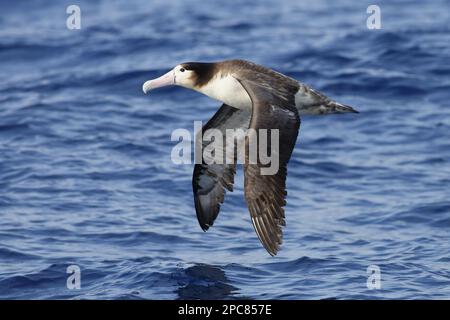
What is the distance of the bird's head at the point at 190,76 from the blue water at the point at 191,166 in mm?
2021

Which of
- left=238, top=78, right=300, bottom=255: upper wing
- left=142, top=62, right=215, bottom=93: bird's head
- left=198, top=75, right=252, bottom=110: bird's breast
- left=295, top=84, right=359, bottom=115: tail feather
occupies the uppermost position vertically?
left=142, top=62, right=215, bottom=93: bird's head

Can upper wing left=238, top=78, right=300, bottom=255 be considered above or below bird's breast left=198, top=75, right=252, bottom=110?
below

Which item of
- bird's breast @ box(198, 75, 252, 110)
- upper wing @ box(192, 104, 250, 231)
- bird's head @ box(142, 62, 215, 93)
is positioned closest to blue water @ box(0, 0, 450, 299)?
upper wing @ box(192, 104, 250, 231)

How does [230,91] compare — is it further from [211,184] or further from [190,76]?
[211,184]

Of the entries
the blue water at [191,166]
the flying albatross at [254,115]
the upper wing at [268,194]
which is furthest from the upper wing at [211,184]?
the upper wing at [268,194]

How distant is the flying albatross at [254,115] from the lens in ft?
32.7

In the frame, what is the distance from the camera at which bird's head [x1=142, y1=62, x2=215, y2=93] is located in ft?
39.2

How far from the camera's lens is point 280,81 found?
37.1ft

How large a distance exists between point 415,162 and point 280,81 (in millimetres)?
4878

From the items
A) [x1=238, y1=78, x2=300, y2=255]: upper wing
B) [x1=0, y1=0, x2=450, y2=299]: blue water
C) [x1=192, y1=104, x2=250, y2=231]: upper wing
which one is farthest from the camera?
[x1=192, y1=104, x2=250, y2=231]: upper wing

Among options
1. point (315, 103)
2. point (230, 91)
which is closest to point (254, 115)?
point (230, 91)

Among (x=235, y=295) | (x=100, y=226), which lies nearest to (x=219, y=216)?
(x=100, y=226)

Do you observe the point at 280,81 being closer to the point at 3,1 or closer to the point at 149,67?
the point at 149,67

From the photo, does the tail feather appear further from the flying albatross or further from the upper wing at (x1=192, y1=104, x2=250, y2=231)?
the upper wing at (x1=192, y1=104, x2=250, y2=231)
